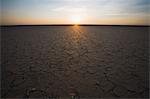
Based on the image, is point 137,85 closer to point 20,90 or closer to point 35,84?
point 35,84

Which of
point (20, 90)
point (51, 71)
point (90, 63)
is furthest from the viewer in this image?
point (90, 63)

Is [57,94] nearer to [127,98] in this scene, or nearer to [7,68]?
[127,98]

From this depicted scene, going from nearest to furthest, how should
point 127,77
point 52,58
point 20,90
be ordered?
point 20,90
point 127,77
point 52,58

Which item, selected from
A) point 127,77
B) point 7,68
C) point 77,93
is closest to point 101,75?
point 127,77

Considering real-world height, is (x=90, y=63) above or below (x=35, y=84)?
above

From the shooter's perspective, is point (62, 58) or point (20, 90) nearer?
point (20, 90)

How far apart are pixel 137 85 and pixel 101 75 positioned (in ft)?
2.08

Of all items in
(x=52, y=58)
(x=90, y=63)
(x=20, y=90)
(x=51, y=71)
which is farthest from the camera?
(x=52, y=58)

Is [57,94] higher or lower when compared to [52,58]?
lower

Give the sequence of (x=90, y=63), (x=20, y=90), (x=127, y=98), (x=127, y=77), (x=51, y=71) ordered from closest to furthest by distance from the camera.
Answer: (x=127, y=98), (x=20, y=90), (x=127, y=77), (x=51, y=71), (x=90, y=63)

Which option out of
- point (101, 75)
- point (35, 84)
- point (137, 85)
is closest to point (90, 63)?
point (101, 75)

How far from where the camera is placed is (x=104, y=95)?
6.92 feet

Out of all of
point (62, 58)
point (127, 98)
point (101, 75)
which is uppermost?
point (62, 58)

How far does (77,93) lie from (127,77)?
1093 mm
